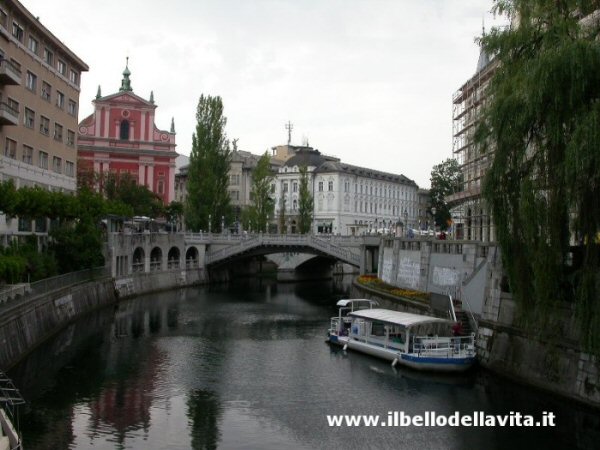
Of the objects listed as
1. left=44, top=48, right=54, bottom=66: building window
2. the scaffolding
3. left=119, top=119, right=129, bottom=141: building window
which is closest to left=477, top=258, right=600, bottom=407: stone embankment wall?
the scaffolding

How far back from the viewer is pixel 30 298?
116 feet

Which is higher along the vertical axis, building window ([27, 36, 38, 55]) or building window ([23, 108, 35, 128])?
building window ([27, 36, 38, 55])

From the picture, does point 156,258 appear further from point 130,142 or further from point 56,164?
point 130,142

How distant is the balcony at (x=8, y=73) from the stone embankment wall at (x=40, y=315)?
14.9 metres

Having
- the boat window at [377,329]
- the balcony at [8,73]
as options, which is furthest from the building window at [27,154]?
the boat window at [377,329]

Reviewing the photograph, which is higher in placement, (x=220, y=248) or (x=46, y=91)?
(x=46, y=91)

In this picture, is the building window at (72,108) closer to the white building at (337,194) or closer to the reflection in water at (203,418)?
the reflection in water at (203,418)

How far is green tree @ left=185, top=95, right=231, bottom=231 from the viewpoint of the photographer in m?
A: 83.1

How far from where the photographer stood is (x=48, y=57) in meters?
55.7

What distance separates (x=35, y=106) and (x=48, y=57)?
5.71 metres

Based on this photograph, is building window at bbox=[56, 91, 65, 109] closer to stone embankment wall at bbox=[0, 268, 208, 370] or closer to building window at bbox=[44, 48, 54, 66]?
building window at bbox=[44, 48, 54, 66]

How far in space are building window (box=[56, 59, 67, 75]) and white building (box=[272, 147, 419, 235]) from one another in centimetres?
5682

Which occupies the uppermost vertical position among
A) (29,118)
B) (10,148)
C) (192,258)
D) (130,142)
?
(130,142)

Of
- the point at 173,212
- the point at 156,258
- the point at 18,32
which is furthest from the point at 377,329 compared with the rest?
the point at 173,212
